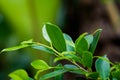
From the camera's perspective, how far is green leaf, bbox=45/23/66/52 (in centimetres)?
50

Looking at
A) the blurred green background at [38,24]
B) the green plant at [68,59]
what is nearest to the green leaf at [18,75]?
the green plant at [68,59]

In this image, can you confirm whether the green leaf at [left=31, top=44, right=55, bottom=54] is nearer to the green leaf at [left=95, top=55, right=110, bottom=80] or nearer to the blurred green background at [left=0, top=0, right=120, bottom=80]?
the green leaf at [left=95, top=55, right=110, bottom=80]

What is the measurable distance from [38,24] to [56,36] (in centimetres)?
165

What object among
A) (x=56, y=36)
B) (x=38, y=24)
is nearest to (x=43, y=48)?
(x=56, y=36)

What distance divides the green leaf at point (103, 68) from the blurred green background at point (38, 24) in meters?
1.52

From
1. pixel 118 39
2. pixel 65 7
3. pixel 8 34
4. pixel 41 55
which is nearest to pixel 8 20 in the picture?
pixel 8 34

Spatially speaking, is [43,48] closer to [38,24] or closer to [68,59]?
[68,59]

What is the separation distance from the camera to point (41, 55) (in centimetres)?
213

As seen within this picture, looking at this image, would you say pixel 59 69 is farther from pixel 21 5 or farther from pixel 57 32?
pixel 21 5

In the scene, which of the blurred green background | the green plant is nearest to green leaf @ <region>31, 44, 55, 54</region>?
the green plant

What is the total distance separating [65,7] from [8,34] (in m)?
0.46

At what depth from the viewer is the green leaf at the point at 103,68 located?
490 mm

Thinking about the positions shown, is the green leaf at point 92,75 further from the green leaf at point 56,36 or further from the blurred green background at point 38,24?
the blurred green background at point 38,24

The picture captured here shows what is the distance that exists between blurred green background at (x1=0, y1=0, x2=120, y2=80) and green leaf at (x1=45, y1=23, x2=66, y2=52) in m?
1.55
